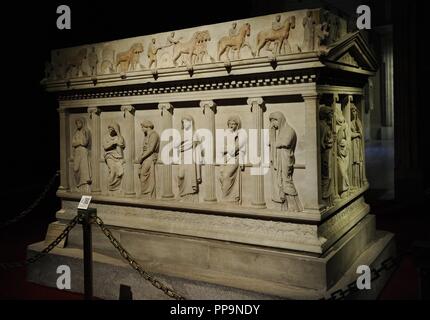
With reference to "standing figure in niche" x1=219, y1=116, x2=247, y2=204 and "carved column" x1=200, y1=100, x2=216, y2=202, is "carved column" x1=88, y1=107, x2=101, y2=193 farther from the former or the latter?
"standing figure in niche" x1=219, y1=116, x2=247, y2=204

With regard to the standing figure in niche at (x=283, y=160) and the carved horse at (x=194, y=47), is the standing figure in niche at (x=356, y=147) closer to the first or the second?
the standing figure in niche at (x=283, y=160)

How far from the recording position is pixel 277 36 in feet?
16.2

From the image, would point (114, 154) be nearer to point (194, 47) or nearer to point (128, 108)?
point (128, 108)

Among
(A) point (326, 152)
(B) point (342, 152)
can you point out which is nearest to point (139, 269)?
(A) point (326, 152)

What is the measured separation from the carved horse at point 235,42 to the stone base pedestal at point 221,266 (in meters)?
2.25

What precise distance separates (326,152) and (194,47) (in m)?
2.02

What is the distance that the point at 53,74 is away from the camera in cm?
690

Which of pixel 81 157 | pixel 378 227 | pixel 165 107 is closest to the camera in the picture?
pixel 165 107

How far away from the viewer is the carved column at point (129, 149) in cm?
625

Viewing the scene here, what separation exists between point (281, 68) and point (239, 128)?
0.90 metres

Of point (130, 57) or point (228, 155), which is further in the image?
point (130, 57)

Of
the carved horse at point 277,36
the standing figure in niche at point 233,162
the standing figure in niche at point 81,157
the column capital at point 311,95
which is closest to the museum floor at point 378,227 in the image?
the standing figure in niche at point 81,157

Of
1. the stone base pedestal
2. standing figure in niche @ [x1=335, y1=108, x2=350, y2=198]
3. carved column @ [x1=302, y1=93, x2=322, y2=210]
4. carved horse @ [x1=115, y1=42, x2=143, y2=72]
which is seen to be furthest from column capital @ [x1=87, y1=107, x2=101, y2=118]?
standing figure in niche @ [x1=335, y1=108, x2=350, y2=198]

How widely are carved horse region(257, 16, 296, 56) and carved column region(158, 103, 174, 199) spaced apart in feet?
4.79
